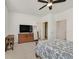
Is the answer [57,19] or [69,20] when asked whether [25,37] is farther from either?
[69,20]

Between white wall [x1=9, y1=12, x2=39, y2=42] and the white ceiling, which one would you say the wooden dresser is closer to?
white wall [x1=9, y1=12, x2=39, y2=42]

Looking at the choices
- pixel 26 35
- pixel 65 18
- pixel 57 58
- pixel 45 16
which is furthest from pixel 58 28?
pixel 57 58

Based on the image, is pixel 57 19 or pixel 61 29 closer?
pixel 61 29

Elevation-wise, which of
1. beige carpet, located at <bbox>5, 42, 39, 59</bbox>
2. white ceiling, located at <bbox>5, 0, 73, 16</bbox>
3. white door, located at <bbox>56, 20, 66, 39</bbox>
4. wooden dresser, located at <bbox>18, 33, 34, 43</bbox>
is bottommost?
beige carpet, located at <bbox>5, 42, 39, 59</bbox>

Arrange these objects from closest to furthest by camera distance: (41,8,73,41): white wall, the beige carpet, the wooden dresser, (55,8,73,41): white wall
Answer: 1. the beige carpet
2. (55,8,73,41): white wall
3. (41,8,73,41): white wall
4. the wooden dresser

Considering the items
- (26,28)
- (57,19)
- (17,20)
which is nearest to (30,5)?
(17,20)

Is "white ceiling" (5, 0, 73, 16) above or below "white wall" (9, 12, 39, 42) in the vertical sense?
above

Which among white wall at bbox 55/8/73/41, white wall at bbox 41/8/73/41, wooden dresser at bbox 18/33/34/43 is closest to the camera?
white wall at bbox 55/8/73/41

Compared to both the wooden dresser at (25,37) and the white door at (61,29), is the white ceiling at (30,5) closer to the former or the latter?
the white door at (61,29)

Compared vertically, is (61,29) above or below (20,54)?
above

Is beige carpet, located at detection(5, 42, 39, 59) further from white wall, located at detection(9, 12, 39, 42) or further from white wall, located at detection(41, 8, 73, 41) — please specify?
white wall, located at detection(41, 8, 73, 41)

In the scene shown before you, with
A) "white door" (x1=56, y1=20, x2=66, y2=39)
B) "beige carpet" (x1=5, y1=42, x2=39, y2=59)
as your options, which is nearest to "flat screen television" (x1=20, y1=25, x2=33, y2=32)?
"white door" (x1=56, y1=20, x2=66, y2=39)

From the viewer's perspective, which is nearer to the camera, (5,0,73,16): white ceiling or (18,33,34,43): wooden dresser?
(5,0,73,16): white ceiling

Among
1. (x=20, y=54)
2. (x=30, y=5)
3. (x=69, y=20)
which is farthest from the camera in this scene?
(x=69, y=20)
